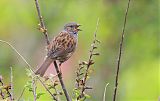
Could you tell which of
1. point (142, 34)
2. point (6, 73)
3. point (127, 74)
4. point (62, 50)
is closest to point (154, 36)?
point (142, 34)

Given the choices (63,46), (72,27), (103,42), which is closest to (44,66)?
(63,46)

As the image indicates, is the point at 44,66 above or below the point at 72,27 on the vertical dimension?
below

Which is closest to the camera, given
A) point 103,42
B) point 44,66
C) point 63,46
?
point 44,66

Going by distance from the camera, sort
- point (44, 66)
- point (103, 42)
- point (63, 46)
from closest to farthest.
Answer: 1. point (44, 66)
2. point (63, 46)
3. point (103, 42)

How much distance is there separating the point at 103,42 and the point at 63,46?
18.6ft

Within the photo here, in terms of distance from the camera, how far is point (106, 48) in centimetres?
1039

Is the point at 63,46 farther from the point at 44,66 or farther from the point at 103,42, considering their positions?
the point at 103,42

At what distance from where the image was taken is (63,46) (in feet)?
17.2

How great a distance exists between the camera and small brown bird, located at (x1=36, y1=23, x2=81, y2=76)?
16.4ft

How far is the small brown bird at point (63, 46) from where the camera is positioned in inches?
197

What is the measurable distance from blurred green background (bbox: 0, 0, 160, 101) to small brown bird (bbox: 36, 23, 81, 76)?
4.22m

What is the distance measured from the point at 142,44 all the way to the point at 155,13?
0.56 meters

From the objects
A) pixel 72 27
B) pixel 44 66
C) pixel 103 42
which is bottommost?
pixel 103 42

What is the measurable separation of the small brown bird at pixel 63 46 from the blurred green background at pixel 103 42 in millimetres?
A: 4215
